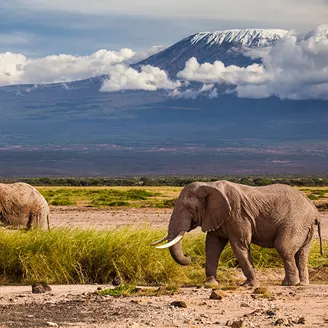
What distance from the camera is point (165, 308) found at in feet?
40.8

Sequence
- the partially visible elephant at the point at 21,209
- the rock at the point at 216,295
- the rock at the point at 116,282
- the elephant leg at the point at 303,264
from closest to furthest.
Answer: the rock at the point at 216,295 < the rock at the point at 116,282 < the elephant leg at the point at 303,264 < the partially visible elephant at the point at 21,209

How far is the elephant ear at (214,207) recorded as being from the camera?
14906 mm

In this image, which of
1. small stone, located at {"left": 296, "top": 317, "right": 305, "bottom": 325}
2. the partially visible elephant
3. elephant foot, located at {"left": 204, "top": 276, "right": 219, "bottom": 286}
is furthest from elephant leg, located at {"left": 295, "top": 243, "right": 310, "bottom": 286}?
the partially visible elephant

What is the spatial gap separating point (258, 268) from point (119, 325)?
21.6 ft

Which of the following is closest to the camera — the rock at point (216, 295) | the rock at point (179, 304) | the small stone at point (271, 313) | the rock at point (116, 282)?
the small stone at point (271, 313)

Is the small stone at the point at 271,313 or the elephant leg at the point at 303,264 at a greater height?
the small stone at the point at 271,313

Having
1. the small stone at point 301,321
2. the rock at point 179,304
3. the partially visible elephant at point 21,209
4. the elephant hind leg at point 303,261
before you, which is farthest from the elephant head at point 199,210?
the partially visible elephant at point 21,209

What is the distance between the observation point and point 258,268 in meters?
17.3

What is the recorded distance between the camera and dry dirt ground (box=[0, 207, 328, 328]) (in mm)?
11438

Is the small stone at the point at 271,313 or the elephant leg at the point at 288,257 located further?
the elephant leg at the point at 288,257

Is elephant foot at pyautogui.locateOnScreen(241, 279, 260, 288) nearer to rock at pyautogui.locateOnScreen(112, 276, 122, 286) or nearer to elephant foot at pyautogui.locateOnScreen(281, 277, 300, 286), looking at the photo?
elephant foot at pyautogui.locateOnScreen(281, 277, 300, 286)

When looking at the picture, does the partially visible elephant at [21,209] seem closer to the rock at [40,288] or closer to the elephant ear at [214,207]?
the rock at [40,288]

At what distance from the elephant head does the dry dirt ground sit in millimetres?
1089

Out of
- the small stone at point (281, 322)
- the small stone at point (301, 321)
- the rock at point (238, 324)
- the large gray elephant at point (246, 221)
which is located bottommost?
the small stone at point (301, 321)
